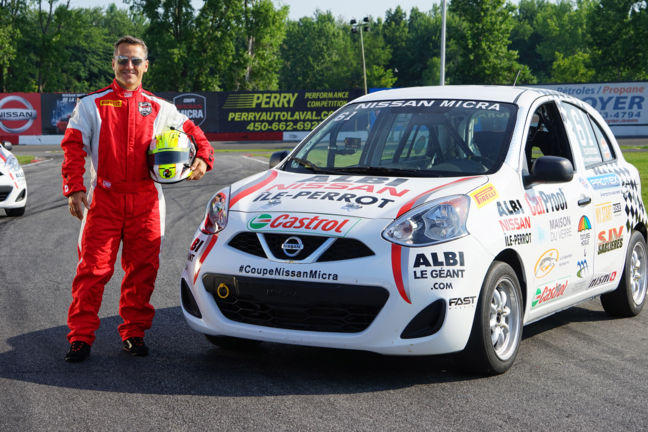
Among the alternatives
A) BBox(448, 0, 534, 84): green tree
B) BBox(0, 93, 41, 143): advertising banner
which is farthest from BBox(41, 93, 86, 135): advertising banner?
BBox(448, 0, 534, 84): green tree

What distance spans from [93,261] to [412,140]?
2.15m

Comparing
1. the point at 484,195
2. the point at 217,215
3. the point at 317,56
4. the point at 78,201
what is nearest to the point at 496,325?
the point at 484,195

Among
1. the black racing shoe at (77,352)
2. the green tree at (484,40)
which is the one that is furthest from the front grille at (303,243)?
the green tree at (484,40)

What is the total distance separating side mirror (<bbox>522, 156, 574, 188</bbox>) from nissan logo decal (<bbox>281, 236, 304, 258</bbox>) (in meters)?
1.51

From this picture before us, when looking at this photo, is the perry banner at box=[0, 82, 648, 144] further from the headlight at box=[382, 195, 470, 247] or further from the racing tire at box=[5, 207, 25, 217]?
the headlight at box=[382, 195, 470, 247]

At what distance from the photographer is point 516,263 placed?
5098mm

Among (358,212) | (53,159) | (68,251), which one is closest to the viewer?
(358,212)

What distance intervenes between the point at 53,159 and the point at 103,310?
70.3 ft

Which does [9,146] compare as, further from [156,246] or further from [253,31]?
[253,31]

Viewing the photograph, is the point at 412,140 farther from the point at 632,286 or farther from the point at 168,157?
the point at 632,286

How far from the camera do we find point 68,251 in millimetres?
9648

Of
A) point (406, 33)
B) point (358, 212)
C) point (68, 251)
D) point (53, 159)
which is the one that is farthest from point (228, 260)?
point (406, 33)

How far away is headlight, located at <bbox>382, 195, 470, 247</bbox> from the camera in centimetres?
456

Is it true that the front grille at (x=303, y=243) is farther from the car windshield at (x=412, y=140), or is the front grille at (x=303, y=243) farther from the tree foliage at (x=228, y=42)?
the tree foliage at (x=228, y=42)
